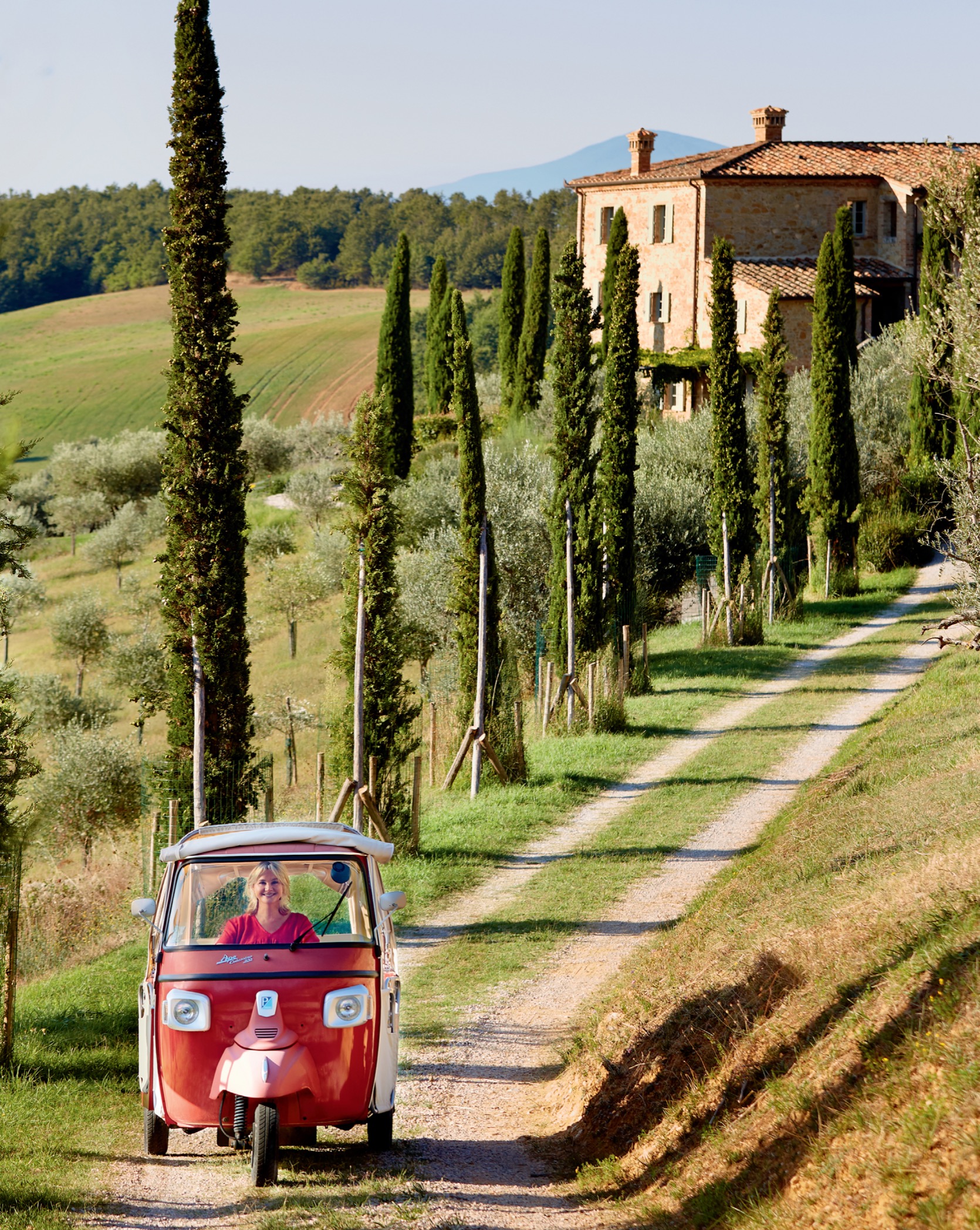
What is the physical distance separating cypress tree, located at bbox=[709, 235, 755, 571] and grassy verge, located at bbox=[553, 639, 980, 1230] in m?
21.1

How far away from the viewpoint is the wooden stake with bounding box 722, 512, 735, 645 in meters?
30.1

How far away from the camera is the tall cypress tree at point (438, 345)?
5581cm

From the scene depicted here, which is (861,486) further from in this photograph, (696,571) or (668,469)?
(696,571)

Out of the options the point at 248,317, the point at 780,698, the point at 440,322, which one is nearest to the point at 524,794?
the point at 780,698

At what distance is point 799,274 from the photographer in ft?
172

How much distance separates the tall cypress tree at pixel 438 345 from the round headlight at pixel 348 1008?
4916 cm

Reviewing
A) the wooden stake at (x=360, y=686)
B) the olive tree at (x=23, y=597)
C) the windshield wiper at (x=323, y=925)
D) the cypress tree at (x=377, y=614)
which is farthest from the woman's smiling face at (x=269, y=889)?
the olive tree at (x=23, y=597)

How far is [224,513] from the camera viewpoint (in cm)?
1698

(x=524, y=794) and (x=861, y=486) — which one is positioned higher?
(x=861, y=486)

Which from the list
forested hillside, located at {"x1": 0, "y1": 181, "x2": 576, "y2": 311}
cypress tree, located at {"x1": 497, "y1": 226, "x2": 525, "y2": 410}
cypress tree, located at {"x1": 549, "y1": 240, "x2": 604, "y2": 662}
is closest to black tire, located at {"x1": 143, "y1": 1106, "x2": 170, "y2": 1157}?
cypress tree, located at {"x1": 549, "y1": 240, "x2": 604, "y2": 662}

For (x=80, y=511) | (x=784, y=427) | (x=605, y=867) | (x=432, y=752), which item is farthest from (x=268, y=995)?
(x=80, y=511)

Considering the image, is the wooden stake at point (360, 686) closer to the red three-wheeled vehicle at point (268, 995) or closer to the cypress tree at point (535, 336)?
the red three-wheeled vehicle at point (268, 995)

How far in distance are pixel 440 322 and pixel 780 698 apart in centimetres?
3623

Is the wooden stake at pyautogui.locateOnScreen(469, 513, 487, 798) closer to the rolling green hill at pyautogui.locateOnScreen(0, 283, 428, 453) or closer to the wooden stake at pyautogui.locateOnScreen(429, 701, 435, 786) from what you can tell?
the wooden stake at pyautogui.locateOnScreen(429, 701, 435, 786)
